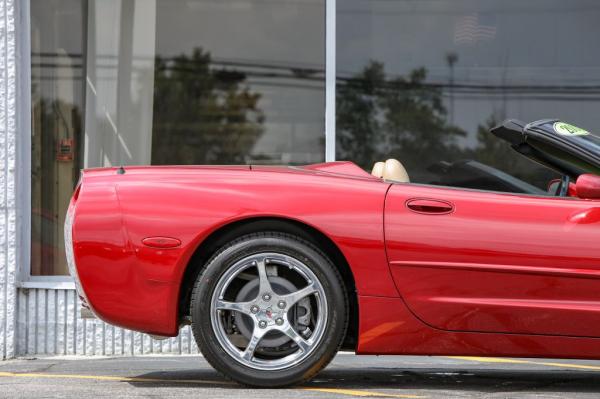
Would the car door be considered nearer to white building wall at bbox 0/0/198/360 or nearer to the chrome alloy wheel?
the chrome alloy wheel

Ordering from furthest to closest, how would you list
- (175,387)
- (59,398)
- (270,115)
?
(270,115)
(175,387)
(59,398)

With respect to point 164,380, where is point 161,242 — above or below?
above

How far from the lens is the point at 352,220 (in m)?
4.60

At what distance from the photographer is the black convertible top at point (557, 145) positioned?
484 centimetres

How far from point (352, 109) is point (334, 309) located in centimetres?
394

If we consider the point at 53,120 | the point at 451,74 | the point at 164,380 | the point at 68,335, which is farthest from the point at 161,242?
the point at 451,74

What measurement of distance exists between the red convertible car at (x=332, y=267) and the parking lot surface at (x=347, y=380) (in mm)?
186

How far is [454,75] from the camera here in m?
8.41

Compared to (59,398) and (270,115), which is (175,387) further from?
(270,115)

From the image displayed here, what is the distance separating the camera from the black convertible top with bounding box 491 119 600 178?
484 cm

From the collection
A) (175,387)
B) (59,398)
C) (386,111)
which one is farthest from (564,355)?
(386,111)

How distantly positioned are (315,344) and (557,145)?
139 cm

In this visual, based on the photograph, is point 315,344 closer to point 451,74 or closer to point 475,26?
point 451,74

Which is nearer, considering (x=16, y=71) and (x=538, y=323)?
(x=538, y=323)
